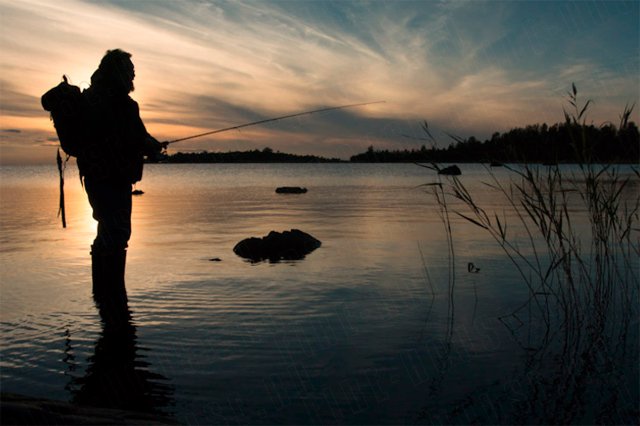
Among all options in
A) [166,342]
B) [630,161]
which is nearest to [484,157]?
[630,161]

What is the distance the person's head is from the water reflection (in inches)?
107

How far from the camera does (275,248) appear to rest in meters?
11.6

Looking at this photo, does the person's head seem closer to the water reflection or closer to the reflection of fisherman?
the reflection of fisherman

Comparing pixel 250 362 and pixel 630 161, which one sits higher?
pixel 630 161

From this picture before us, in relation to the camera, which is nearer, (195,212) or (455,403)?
(455,403)

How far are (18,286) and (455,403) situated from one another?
23.0 feet

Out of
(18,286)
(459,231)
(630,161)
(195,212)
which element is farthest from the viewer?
(195,212)

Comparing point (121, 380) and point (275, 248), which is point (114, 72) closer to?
point (121, 380)

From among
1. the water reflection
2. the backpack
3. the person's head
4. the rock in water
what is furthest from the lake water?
the person's head

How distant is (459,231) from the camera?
15266 mm

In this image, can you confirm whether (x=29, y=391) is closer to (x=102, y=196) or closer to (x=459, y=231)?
(x=102, y=196)

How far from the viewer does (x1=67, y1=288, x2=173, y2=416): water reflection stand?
14.2ft

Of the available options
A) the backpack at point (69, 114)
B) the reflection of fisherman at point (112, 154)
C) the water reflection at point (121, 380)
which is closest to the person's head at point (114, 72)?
the reflection of fisherman at point (112, 154)

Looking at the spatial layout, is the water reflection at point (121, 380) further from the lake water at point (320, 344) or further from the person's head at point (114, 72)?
the person's head at point (114, 72)
